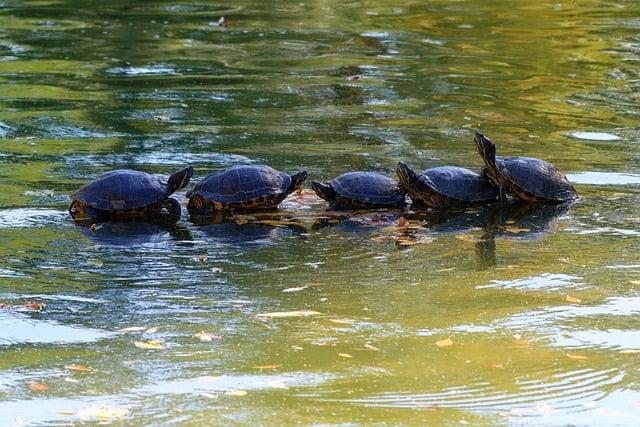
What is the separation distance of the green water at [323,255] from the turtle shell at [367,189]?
0.13m

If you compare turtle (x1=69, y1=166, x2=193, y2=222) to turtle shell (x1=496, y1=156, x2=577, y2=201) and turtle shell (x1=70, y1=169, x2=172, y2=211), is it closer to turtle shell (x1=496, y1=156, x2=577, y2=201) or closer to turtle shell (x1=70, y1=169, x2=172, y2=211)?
turtle shell (x1=70, y1=169, x2=172, y2=211)

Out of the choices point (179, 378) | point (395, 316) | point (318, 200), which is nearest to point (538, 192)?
point (318, 200)

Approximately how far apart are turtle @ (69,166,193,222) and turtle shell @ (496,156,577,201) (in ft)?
7.27

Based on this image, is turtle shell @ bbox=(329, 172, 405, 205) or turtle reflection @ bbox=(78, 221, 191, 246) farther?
turtle shell @ bbox=(329, 172, 405, 205)

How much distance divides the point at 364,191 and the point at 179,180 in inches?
48.7

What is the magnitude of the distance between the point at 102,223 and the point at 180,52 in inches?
274

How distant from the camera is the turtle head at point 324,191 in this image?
7850 mm

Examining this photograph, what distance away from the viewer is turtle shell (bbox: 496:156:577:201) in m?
7.90

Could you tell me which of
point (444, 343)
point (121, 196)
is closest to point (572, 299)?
point (444, 343)

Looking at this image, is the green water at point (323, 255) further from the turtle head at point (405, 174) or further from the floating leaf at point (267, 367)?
the turtle head at point (405, 174)

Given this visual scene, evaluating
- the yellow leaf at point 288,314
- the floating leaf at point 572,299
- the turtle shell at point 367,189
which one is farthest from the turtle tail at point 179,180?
the floating leaf at point 572,299

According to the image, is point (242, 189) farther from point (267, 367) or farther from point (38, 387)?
point (38, 387)

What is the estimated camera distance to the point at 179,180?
7723 millimetres

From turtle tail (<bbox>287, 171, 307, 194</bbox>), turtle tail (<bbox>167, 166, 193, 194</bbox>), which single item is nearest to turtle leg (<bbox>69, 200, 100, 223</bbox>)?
turtle tail (<bbox>167, 166, 193, 194</bbox>)
